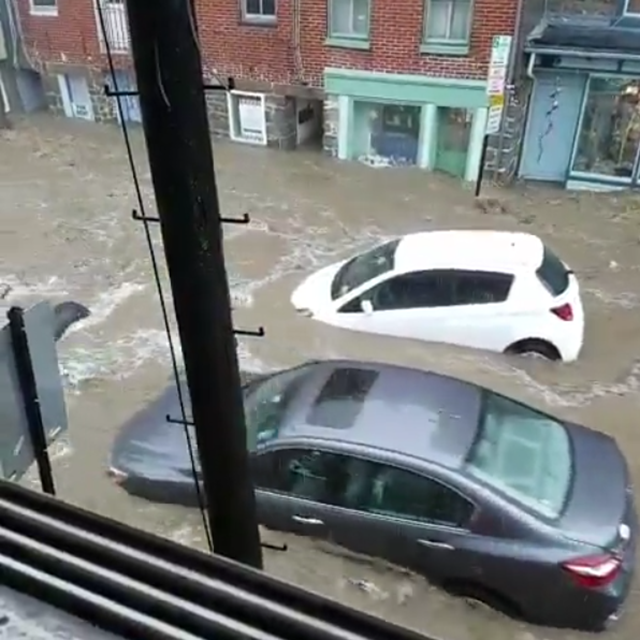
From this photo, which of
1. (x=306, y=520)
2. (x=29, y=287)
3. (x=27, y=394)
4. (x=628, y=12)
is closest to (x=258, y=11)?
(x=628, y=12)

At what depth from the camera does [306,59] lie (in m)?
10.6

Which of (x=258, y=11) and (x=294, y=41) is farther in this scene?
(x=258, y=11)

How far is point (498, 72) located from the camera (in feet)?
29.5

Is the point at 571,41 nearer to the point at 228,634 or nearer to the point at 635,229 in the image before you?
the point at 635,229

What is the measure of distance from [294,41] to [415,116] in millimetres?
1915

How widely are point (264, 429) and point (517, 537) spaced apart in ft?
4.13

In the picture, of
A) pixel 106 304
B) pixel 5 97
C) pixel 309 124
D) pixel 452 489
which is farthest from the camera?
pixel 5 97

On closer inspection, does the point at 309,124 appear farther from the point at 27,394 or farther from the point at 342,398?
the point at 27,394

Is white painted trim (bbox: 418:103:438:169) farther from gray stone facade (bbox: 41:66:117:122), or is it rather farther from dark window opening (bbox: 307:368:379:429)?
dark window opening (bbox: 307:368:379:429)

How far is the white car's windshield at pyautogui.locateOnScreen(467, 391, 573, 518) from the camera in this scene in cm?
348

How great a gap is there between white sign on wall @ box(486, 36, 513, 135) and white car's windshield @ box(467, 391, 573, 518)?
579 cm

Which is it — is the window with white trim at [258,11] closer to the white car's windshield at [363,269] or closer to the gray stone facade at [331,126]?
the gray stone facade at [331,126]

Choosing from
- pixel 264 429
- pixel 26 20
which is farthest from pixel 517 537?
pixel 26 20

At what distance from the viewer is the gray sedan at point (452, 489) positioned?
3.37 meters
